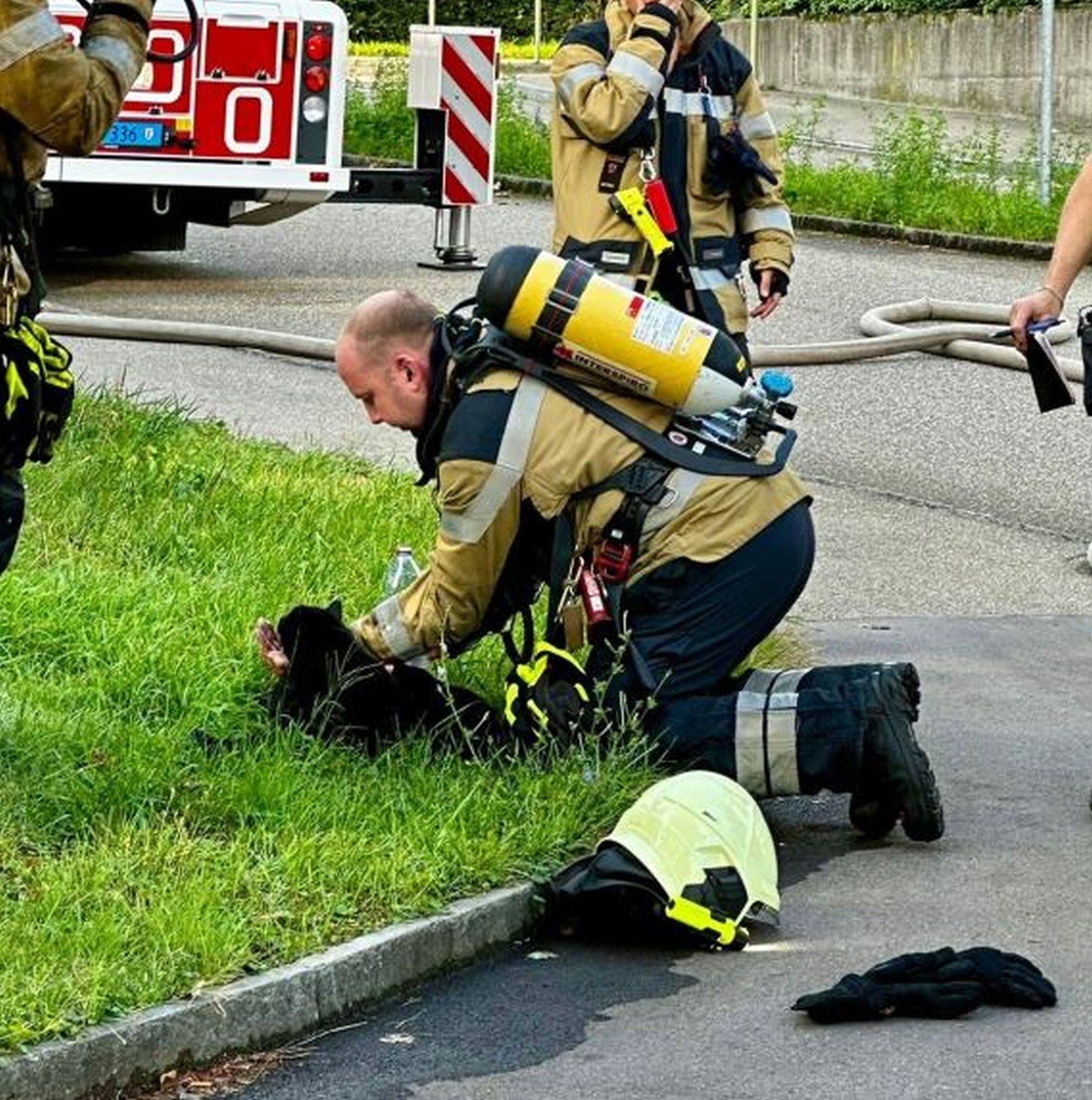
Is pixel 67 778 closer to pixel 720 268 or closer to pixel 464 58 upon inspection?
pixel 720 268

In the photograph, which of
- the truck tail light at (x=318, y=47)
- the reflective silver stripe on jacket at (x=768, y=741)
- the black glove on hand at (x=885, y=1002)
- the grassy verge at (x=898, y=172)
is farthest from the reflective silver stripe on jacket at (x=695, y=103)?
the grassy verge at (x=898, y=172)

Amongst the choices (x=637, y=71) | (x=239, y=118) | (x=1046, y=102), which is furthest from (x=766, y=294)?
(x=1046, y=102)

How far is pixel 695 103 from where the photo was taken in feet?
25.5

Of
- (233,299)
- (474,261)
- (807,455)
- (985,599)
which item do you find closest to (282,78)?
(233,299)

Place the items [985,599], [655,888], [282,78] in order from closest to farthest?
[655,888] → [985,599] → [282,78]

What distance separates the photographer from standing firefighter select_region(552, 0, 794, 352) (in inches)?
301

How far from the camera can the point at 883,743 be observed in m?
5.85

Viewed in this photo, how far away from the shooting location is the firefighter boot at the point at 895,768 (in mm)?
5855

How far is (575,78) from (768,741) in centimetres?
257

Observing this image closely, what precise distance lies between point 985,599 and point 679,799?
3.48 m

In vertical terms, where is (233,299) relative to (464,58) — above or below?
below

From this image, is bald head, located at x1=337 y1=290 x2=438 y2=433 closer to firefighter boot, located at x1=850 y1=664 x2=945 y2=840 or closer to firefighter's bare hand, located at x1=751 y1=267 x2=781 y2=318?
firefighter boot, located at x1=850 y1=664 x2=945 y2=840

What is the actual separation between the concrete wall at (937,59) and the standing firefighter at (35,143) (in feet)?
66.8

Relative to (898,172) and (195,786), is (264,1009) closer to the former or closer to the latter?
(195,786)
